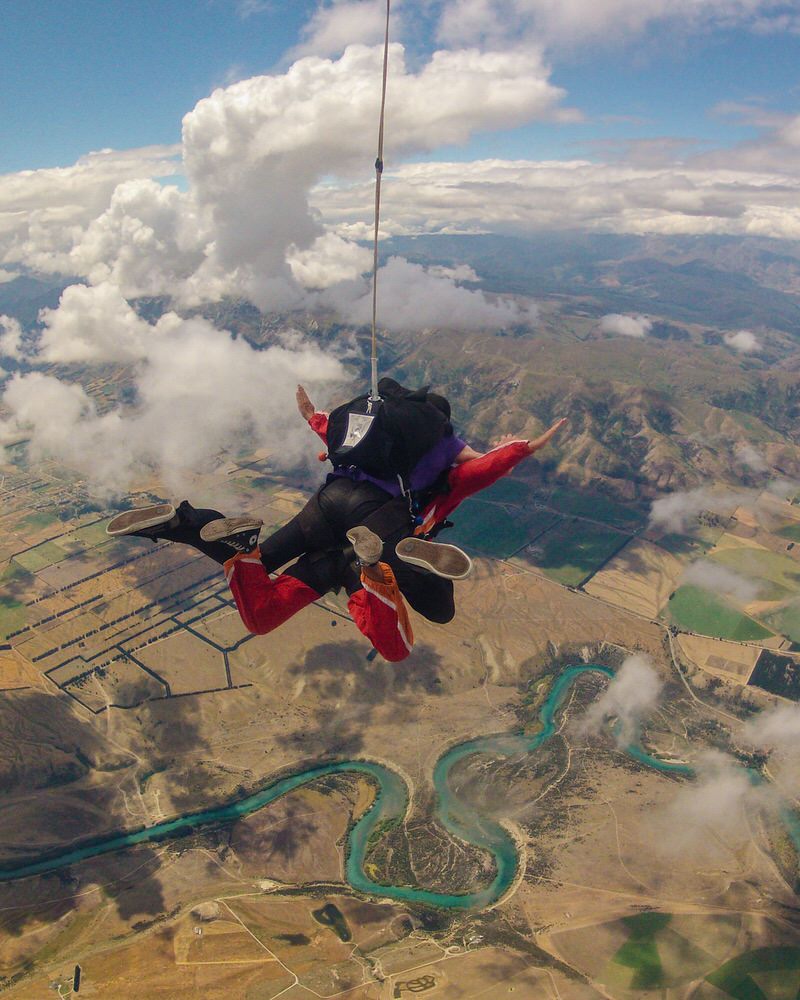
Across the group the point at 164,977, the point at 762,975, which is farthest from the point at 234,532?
the point at 762,975

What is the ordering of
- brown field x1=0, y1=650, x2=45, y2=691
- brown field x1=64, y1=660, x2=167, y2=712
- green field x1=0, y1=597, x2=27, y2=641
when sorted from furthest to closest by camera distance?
1. green field x1=0, y1=597, x2=27, y2=641
2. brown field x1=0, y1=650, x2=45, y2=691
3. brown field x1=64, y1=660, x2=167, y2=712

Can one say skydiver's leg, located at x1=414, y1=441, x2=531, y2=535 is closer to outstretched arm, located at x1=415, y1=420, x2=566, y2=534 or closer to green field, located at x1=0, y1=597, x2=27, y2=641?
outstretched arm, located at x1=415, y1=420, x2=566, y2=534

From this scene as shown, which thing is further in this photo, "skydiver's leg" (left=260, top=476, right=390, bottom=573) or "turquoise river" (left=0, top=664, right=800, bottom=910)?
"turquoise river" (left=0, top=664, right=800, bottom=910)

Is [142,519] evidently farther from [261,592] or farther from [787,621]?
A: [787,621]

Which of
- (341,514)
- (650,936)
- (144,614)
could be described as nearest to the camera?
A: (341,514)

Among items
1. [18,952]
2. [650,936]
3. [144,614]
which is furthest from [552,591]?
[18,952]

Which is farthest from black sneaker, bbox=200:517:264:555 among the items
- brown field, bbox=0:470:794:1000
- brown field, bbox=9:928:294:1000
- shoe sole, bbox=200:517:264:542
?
brown field, bbox=9:928:294:1000

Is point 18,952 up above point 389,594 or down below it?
below

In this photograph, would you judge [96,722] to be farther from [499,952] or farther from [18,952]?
[499,952]
